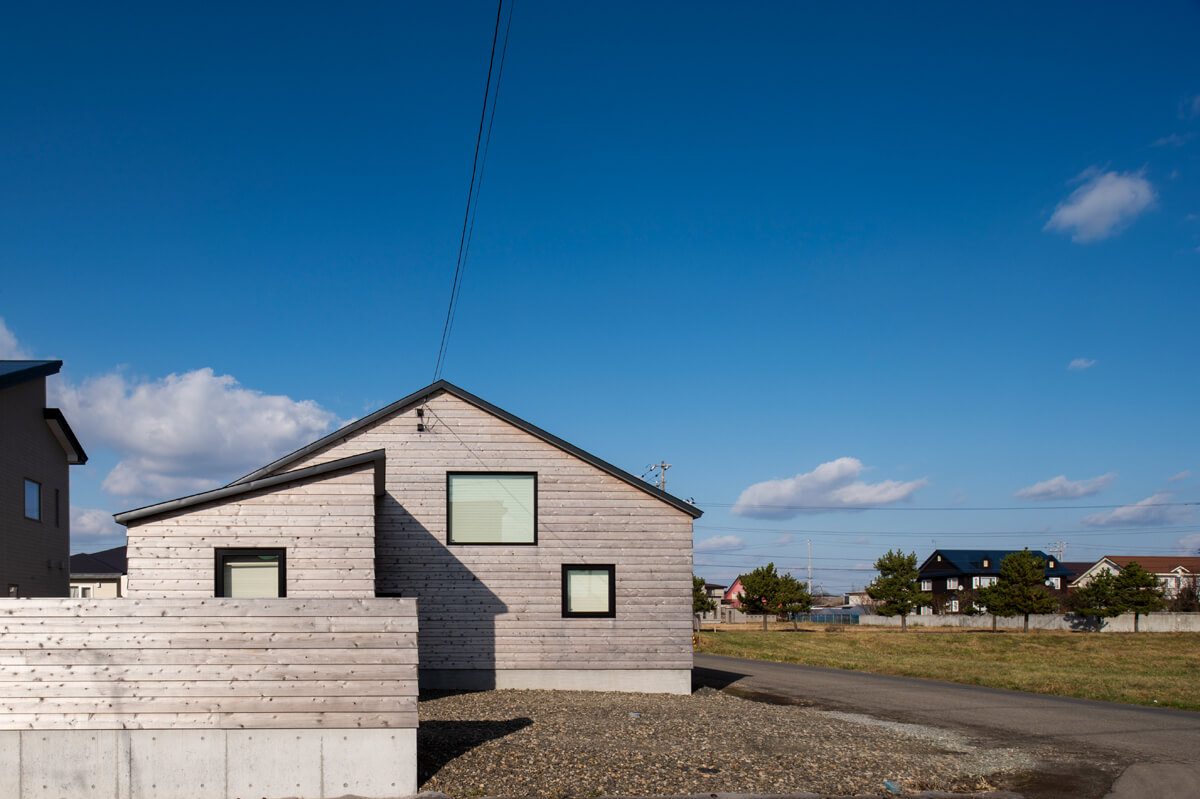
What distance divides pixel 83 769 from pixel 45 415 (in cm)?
2024

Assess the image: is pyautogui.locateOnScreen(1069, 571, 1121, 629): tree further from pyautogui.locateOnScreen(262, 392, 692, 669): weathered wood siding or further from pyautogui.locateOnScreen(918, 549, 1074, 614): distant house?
pyautogui.locateOnScreen(262, 392, 692, 669): weathered wood siding

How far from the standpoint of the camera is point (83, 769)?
8.45m

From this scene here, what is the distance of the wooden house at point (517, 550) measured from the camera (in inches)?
707

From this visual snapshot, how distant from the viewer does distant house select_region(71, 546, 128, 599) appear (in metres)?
38.4

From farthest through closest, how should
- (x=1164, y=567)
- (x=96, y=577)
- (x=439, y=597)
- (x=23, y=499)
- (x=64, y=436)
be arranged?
(x=1164, y=567)
(x=96, y=577)
(x=64, y=436)
(x=23, y=499)
(x=439, y=597)

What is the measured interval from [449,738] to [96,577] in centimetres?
3418

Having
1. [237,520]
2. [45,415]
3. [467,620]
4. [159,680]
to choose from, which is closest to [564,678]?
[467,620]

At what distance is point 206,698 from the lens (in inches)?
343

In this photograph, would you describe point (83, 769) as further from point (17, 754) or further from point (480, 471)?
point (480, 471)

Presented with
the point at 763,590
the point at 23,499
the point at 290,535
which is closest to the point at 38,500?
the point at 23,499

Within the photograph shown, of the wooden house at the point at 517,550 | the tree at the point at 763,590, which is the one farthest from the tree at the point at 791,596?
the wooden house at the point at 517,550

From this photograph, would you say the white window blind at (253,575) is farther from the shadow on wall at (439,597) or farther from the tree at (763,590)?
the tree at (763,590)

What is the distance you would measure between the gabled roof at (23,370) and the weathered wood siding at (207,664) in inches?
633

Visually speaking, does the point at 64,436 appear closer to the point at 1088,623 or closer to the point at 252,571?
the point at 252,571
